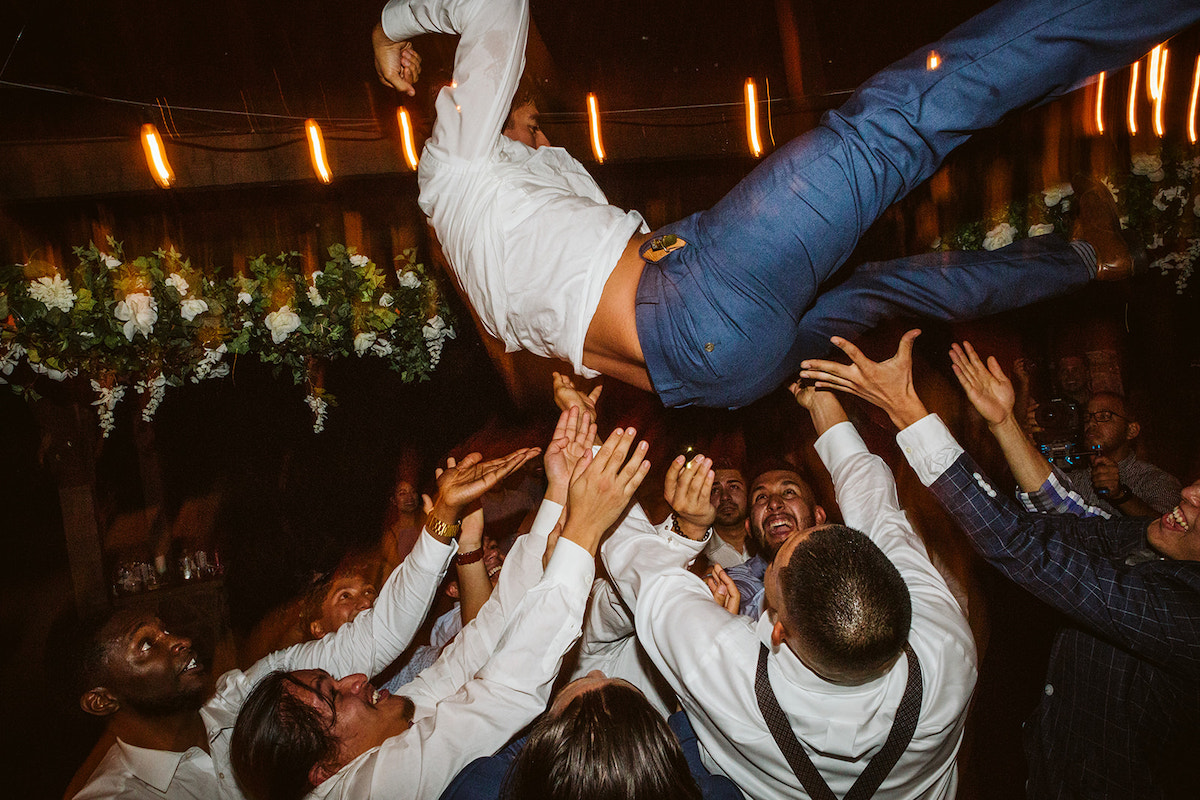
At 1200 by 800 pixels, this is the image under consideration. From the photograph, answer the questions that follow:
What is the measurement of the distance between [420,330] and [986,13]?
122 inches

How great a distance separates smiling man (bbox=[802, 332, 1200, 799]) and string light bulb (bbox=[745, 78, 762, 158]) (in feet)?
10.4

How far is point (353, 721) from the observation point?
2.34m

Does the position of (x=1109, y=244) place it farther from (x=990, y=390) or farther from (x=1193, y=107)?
(x=1193, y=107)

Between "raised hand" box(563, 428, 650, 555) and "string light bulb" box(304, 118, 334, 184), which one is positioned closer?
"raised hand" box(563, 428, 650, 555)

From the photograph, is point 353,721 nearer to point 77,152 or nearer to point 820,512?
point 820,512

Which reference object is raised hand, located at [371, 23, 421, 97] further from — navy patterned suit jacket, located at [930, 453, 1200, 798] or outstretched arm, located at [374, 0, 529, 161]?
navy patterned suit jacket, located at [930, 453, 1200, 798]

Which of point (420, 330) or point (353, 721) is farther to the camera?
point (420, 330)

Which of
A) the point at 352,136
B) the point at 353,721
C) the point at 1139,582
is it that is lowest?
the point at 353,721

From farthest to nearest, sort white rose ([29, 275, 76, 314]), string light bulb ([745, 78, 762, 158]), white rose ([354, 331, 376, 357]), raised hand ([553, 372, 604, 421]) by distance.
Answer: string light bulb ([745, 78, 762, 158])
white rose ([354, 331, 376, 357])
white rose ([29, 275, 76, 314])
raised hand ([553, 372, 604, 421])

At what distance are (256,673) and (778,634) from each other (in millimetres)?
2283

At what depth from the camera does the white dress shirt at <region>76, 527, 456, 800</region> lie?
243 centimetres

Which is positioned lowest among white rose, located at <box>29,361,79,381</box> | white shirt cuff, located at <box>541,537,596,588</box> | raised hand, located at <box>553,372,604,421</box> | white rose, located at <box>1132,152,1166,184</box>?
white shirt cuff, located at <box>541,537,596,588</box>

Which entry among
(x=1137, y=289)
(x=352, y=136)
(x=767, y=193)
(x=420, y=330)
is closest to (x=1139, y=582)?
(x=767, y=193)

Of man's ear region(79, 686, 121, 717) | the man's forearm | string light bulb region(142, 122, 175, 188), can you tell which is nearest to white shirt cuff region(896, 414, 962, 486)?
the man's forearm
